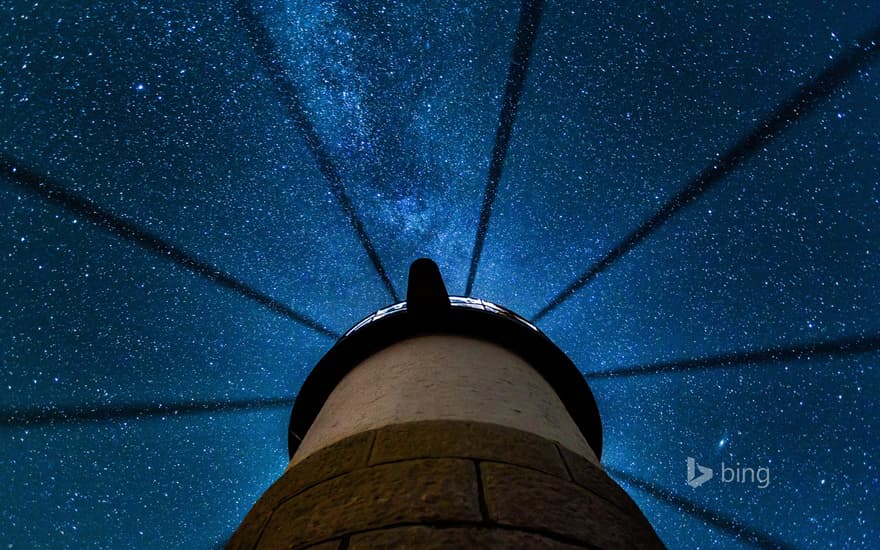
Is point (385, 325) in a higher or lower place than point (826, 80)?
lower

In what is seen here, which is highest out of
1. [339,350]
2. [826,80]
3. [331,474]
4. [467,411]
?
[826,80]

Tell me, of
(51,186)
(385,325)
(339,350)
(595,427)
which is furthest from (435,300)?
(51,186)

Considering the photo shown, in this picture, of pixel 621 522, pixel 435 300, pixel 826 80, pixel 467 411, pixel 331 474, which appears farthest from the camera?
pixel 826 80

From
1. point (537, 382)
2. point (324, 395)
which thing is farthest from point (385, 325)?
point (537, 382)

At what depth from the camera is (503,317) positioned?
334cm

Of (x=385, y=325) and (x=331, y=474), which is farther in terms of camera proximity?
(x=385, y=325)

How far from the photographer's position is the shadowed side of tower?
A: 1427 millimetres

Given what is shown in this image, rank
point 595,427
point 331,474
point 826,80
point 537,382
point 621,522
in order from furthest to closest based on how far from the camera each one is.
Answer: point 826,80, point 595,427, point 537,382, point 331,474, point 621,522

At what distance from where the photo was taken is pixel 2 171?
13.1 feet

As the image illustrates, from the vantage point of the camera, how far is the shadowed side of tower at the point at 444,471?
1.43 meters

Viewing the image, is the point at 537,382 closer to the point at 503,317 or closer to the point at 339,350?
the point at 503,317

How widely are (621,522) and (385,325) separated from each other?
199 cm

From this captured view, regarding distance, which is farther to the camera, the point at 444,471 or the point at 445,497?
the point at 444,471

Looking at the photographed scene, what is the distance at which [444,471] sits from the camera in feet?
5.40
